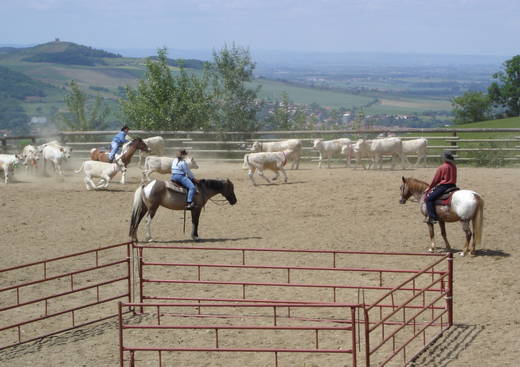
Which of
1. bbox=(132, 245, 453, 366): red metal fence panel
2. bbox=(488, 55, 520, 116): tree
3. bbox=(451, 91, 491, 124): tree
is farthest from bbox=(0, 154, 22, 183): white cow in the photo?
bbox=(451, 91, 491, 124): tree

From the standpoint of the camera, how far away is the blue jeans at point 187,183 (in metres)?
15.7

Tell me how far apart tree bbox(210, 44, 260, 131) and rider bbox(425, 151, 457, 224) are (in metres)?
22.9

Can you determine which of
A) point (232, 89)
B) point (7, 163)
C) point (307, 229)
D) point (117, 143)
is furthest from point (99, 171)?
point (232, 89)

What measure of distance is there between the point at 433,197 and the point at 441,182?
0.31 m

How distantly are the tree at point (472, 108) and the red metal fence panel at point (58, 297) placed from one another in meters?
51.4

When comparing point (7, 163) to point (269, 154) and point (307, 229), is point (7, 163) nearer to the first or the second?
point (269, 154)

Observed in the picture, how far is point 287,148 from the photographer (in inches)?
1020

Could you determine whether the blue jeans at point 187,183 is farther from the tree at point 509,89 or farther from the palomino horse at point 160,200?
the tree at point 509,89

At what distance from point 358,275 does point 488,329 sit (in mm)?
3315

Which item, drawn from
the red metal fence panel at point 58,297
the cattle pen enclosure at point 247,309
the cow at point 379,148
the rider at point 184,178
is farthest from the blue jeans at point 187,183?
the cow at point 379,148

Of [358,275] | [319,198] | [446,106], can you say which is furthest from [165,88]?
[446,106]

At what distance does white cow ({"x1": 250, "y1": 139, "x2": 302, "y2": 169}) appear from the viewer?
1001 inches

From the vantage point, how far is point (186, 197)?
52.2 ft

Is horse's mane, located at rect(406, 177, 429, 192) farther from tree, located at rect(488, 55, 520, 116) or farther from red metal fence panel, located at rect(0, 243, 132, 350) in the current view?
tree, located at rect(488, 55, 520, 116)
